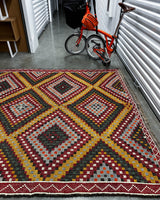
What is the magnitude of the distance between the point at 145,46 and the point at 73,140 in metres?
1.45

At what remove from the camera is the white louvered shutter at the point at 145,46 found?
1770 millimetres

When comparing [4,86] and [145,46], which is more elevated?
[145,46]

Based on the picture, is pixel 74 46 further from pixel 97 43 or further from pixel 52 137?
pixel 52 137

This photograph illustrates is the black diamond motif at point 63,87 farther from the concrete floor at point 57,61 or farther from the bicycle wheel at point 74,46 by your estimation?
the bicycle wheel at point 74,46

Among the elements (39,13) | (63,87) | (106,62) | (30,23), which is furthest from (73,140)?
(39,13)

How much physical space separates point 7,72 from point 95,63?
1481 millimetres

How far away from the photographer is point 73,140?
156 cm

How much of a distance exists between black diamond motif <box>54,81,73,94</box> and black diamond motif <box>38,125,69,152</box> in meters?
0.68

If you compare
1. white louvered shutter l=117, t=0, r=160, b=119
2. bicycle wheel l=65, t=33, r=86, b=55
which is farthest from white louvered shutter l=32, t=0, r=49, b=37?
white louvered shutter l=117, t=0, r=160, b=119

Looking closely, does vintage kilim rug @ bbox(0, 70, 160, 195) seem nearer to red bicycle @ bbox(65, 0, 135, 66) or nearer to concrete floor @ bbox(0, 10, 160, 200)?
concrete floor @ bbox(0, 10, 160, 200)

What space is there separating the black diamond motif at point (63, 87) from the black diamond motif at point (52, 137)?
0.68 metres

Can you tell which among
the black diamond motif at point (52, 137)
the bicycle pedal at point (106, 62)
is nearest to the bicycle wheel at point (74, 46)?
the bicycle pedal at point (106, 62)

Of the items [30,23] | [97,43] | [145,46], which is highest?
[145,46]

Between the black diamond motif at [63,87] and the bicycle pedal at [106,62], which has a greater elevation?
the bicycle pedal at [106,62]
